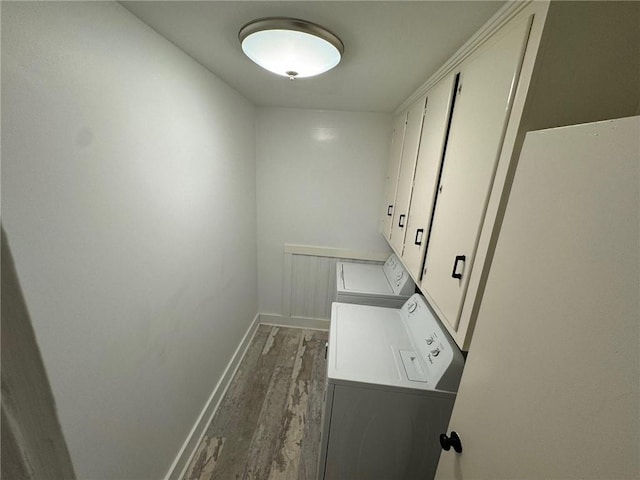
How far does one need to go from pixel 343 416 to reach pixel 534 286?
105 cm

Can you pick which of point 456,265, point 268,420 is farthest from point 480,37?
point 268,420

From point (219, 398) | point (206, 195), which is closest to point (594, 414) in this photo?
point (206, 195)

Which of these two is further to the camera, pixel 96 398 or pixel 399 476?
pixel 399 476

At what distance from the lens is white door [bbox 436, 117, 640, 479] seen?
0.42m

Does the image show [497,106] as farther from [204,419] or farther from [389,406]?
[204,419]

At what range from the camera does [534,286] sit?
1.95 feet

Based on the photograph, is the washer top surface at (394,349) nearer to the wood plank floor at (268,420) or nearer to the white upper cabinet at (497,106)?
the white upper cabinet at (497,106)

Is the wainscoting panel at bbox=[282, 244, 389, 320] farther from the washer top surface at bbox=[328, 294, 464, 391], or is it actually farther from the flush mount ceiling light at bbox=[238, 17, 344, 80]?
the flush mount ceiling light at bbox=[238, 17, 344, 80]

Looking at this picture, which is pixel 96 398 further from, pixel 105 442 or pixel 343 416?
pixel 343 416

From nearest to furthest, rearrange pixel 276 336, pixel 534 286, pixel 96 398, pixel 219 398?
pixel 534 286, pixel 96 398, pixel 219 398, pixel 276 336

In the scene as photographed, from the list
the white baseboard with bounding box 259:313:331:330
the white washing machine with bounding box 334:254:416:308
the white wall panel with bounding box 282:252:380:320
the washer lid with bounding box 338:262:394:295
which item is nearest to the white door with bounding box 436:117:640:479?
the white washing machine with bounding box 334:254:416:308

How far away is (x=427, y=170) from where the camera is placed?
1.38m

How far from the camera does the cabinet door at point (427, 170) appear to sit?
1.22 m

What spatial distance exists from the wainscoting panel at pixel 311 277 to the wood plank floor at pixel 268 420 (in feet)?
1.25
